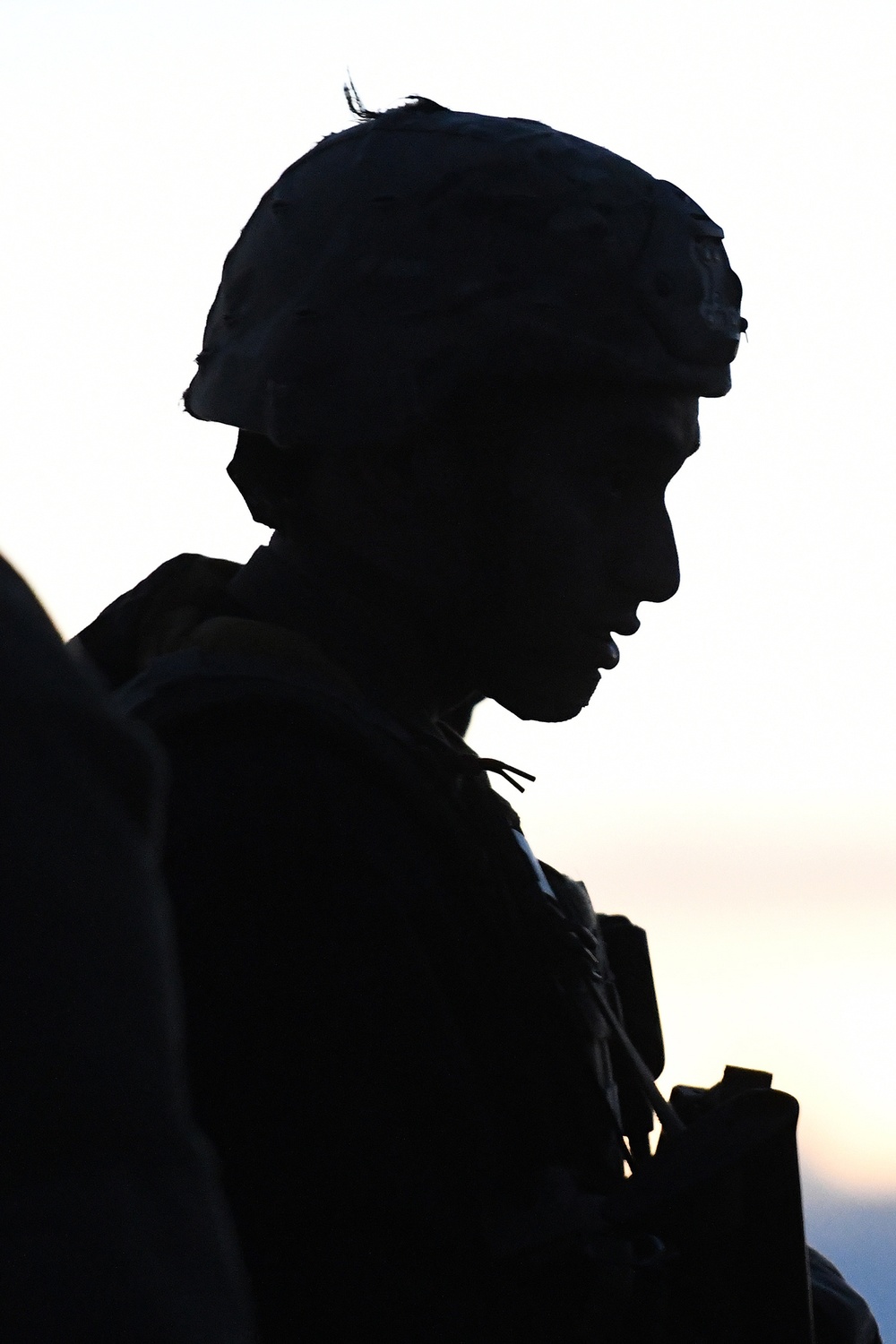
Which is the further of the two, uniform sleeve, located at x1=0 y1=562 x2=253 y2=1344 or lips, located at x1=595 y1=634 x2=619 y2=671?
lips, located at x1=595 y1=634 x2=619 y2=671

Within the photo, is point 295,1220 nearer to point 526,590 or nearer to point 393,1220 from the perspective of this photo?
point 393,1220

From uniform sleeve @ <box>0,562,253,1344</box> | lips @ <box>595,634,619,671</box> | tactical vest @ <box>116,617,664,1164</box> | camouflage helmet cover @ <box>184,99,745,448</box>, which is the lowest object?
uniform sleeve @ <box>0,562,253,1344</box>

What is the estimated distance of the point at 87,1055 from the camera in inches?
49.8

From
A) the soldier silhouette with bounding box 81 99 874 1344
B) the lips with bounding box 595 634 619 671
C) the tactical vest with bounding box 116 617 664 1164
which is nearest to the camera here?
the soldier silhouette with bounding box 81 99 874 1344

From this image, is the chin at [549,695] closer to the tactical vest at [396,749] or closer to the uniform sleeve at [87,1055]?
the tactical vest at [396,749]

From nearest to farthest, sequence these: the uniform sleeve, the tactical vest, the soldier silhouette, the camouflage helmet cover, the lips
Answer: the uniform sleeve, the soldier silhouette, the tactical vest, the camouflage helmet cover, the lips

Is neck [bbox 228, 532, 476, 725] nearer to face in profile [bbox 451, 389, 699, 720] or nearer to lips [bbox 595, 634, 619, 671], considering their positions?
face in profile [bbox 451, 389, 699, 720]

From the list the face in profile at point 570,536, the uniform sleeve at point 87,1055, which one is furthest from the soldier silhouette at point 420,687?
the uniform sleeve at point 87,1055

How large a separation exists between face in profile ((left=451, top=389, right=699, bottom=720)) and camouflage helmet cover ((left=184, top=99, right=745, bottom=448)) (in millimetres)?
82

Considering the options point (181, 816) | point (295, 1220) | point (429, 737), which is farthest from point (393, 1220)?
point (429, 737)

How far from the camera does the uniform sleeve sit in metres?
1.22

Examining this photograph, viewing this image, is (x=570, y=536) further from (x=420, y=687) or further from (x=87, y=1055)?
(x=87, y=1055)

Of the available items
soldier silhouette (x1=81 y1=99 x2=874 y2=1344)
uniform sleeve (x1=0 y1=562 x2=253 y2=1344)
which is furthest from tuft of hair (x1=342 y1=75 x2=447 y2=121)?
uniform sleeve (x1=0 y1=562 x2=253 y2=1344)

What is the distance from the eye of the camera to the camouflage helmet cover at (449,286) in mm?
3559
